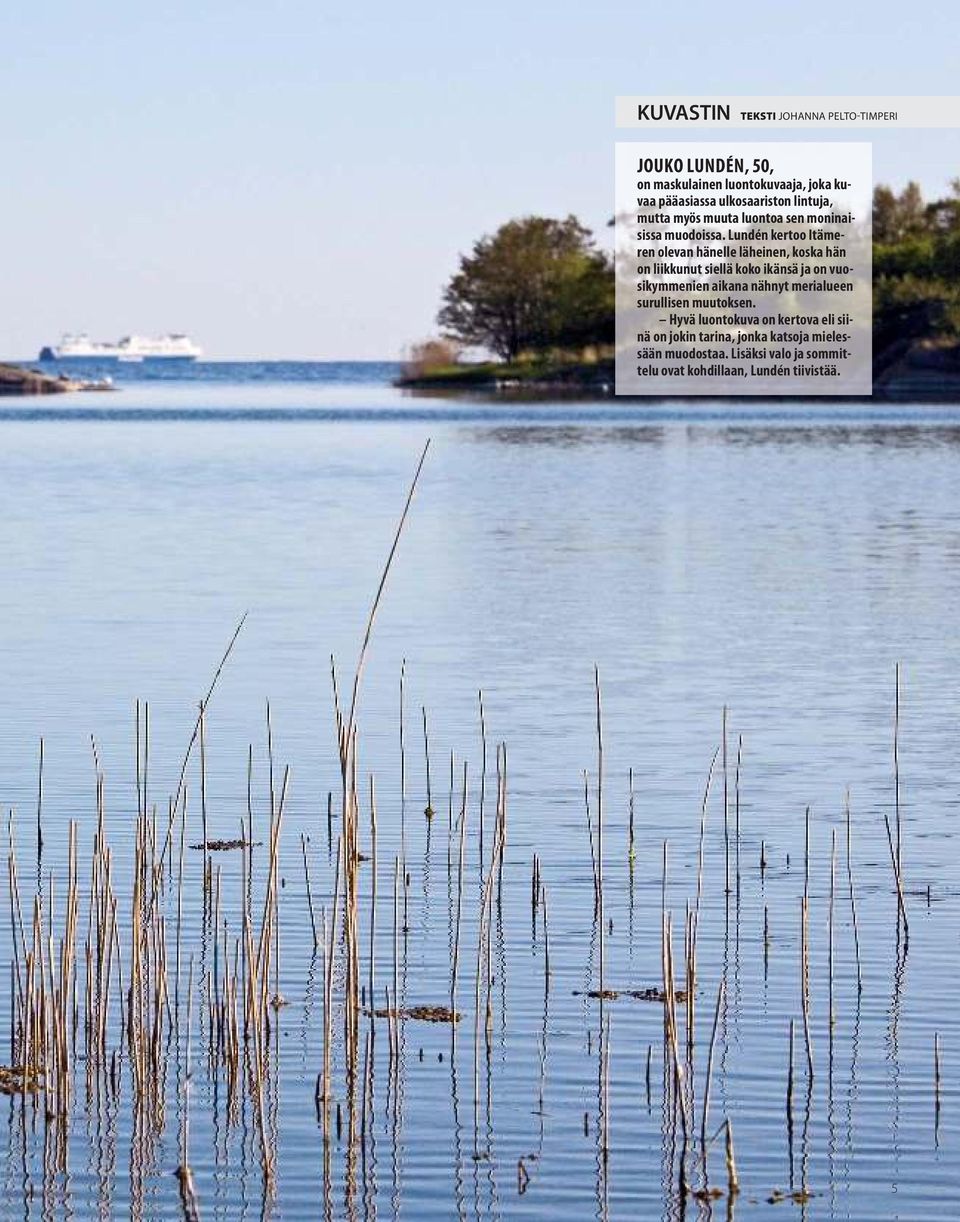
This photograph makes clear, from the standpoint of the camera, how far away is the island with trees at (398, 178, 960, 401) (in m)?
140

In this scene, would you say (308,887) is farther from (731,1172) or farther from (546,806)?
(731,1172)

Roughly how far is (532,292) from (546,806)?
527 feet

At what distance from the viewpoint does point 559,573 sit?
3812 cm

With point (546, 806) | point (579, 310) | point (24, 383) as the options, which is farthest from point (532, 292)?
point (546, 806)

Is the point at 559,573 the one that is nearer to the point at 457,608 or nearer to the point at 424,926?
Answer: the point at 457,608

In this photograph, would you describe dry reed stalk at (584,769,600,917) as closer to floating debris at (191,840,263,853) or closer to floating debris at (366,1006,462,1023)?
floating debris at (366,1006,462,1023)

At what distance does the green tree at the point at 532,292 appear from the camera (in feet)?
544

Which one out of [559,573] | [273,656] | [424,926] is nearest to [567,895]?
[424,926]

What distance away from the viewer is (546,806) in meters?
17.7

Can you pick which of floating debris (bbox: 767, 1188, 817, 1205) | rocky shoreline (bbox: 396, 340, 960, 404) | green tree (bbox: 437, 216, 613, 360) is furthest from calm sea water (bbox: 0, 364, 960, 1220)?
green tree (bbox: 437, 216, 613, 360)

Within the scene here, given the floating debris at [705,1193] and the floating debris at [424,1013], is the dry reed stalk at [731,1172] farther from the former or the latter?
the floating debris at [424,1013]

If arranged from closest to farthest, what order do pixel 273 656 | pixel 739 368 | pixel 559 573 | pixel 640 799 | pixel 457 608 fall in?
pixel 640 799 < pixel 273 656 < pixel 457 608 < pixel 559 573 < pixel 739 368

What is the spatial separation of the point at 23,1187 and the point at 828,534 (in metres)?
36.8

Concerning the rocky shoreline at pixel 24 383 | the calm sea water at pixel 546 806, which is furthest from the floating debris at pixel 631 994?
the rocky shoreline at pixel 24 383
